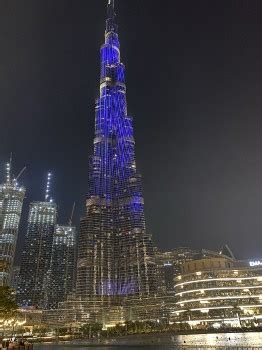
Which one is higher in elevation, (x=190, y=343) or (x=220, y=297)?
(x=220, y=297)

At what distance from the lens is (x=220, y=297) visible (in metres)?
173

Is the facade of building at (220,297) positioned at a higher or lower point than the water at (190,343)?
higher

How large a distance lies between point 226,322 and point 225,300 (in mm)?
10036

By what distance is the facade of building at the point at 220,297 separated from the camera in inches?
6614

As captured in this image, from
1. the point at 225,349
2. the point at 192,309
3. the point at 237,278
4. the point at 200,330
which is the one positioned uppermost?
the point at 237,278

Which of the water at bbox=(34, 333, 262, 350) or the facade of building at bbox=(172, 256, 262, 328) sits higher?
the facade of building at bbox=(172, 256, 262, 328)

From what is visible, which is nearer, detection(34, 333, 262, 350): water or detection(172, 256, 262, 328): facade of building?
detection(34, 333, 262, 350): water

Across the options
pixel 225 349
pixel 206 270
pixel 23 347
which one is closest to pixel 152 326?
pixel 206 270

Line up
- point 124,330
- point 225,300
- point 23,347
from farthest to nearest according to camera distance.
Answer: point 124,330, point 225,300, point 23,347

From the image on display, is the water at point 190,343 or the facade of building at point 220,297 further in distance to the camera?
the facade of building at point 220,297

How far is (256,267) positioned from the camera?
594ft

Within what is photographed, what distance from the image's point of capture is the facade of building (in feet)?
551

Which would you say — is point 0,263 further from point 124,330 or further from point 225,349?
point 124,330

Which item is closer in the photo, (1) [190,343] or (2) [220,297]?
(1) [190,343]
